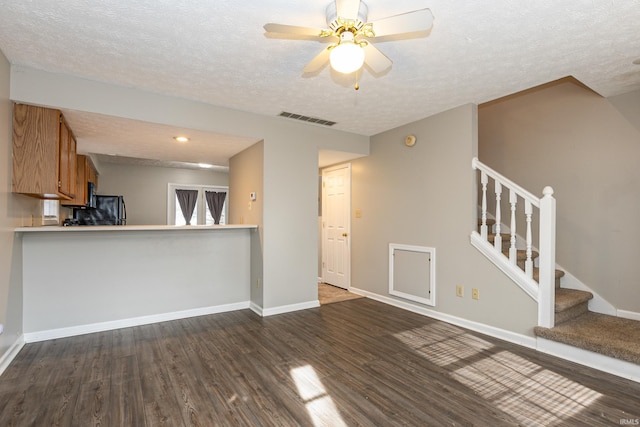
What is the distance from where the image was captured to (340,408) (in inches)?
79.4

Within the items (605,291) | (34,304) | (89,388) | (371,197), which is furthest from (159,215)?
(605,291)

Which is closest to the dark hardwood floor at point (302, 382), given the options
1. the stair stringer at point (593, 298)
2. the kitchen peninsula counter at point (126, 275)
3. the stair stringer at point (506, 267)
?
the kitchen peninsula counter at point (126, 275)

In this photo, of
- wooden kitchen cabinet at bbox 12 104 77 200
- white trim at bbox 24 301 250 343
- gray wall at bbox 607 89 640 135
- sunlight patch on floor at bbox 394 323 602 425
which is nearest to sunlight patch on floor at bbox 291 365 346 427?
sunlight patch on floor at bbox 394 323 602 425

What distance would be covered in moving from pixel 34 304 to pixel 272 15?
3475 millimetres

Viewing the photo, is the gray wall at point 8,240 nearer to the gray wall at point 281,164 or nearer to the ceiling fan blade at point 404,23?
the gray wall at point 281,164

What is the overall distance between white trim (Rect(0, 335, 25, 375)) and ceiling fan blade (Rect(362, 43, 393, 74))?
3.66m

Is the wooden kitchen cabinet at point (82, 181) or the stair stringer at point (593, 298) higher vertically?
the wooden kitchen cabinet at point (82, 181)

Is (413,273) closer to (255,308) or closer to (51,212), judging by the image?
(255,308)

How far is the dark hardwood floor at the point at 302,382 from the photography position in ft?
6.35

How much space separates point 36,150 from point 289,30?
2.57 meters

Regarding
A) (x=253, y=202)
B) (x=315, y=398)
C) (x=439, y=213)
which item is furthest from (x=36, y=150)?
(x=439, y=213)

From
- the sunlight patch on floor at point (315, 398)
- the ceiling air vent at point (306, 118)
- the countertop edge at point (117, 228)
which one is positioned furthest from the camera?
the ceiling air vent at point (306, 118)

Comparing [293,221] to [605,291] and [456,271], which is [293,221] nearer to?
[456,271]

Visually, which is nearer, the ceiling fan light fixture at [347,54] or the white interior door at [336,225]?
the ceiling fan light fixture at [347,54]
